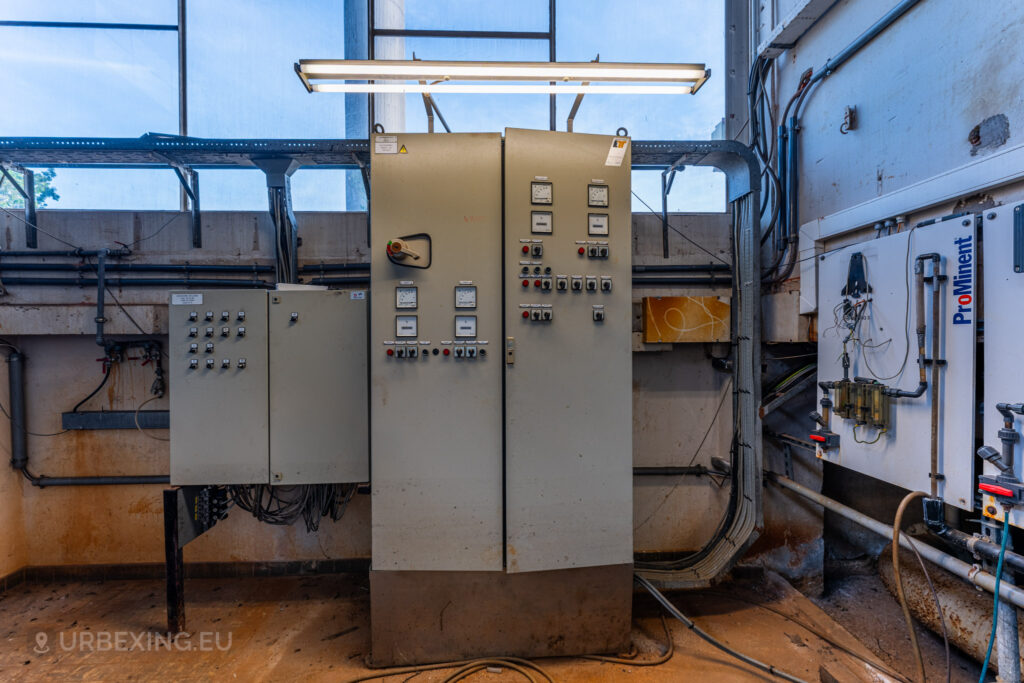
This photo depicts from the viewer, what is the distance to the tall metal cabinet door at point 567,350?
1925mm

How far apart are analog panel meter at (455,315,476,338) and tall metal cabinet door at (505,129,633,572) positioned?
0.16 m

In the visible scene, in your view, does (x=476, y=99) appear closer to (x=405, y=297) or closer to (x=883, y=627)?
(x=405, y=297)

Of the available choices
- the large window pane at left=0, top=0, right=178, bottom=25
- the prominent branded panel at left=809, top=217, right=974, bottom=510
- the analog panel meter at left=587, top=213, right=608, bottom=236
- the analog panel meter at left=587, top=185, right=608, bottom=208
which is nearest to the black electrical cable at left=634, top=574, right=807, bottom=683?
the prominent branded panel at left=809, top=217, right=974, bottom=510

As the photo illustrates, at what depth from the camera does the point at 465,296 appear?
192 centimetres

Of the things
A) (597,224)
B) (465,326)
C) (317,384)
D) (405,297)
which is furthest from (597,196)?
(317,384)

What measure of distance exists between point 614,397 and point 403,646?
1.47 m

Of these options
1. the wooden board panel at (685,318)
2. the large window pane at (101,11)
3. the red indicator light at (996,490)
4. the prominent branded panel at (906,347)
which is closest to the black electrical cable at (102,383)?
the large window pane at (101,11)

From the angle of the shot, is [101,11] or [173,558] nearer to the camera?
[173,558]

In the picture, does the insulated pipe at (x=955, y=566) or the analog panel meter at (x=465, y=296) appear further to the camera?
the analog panel meter at (x=465, y=296)

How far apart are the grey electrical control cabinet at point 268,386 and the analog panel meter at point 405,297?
0.35m

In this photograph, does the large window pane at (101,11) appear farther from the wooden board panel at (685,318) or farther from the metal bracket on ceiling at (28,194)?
the wooden board panel at (685,318)

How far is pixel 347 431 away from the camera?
2178mm

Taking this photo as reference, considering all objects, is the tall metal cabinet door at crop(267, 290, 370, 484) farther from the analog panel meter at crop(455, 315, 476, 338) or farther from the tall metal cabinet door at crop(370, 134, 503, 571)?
the analog panel meter at crop(455, 315, 476, 338)

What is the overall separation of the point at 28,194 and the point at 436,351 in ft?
8.88
